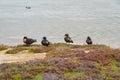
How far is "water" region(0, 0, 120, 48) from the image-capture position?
6449 centimetres

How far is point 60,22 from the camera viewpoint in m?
78.3

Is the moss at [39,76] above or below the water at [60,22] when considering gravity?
below

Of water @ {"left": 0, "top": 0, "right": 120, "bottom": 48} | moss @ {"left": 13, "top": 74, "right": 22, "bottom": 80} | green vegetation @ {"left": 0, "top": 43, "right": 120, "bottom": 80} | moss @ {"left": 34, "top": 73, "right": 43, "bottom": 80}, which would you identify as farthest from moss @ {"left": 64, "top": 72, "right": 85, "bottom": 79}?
water @ {"left": 0, "top": 0, "right": 120, "bottom": 48}

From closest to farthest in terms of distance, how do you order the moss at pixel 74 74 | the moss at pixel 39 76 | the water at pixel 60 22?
1. the moss at pixel 39 76
2. the moss at pixel 74 74
3. the water at pixel 60 22

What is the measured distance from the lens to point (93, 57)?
826 inches

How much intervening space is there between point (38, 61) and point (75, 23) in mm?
58324

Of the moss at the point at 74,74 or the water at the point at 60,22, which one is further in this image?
the water at the point at 60,22

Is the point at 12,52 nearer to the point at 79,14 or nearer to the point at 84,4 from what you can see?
the point at 79,14

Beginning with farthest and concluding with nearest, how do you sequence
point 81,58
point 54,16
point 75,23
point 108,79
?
point 54,16
point 75,23
point 81,58
point 108,79

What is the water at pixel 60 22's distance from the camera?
64.5 meters

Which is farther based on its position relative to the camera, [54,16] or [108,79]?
[54,16]

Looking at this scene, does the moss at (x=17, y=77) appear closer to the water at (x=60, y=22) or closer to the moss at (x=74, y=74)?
the moss at (x=74, y=74)

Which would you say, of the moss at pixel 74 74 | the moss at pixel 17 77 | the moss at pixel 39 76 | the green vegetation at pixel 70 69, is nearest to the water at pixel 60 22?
the green vegetation at pixel 70 69

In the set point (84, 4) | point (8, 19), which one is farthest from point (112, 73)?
point (84, 4)
